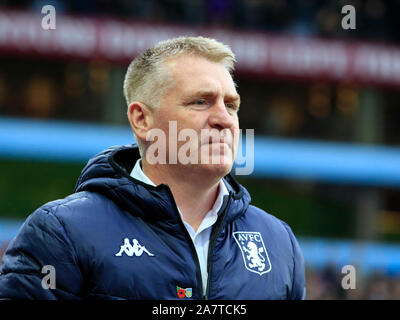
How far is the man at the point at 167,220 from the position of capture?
2.64 m

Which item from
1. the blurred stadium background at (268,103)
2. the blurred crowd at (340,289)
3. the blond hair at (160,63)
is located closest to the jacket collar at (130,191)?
the blond hair at (160,63)

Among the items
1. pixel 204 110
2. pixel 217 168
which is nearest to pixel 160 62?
pixel 204 110

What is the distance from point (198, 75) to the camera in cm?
292

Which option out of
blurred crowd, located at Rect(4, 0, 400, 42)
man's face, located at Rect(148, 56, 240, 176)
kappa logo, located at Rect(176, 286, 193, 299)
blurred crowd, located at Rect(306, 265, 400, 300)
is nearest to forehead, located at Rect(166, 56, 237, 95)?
man's face, located at Rect(148, 56, 240, 176)

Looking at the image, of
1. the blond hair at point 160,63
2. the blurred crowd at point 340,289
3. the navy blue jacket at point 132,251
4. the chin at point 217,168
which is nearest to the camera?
the navy blue jacket at point 132,251

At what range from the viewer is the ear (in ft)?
9.98

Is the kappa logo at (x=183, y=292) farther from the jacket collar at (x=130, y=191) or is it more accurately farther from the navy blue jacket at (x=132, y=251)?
the jacket collar at (x=130, y=191)

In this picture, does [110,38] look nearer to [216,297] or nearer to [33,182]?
[33,182]

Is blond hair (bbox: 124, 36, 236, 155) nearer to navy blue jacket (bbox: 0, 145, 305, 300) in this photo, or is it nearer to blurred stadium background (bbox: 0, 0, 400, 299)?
navy blue jacket (bbox: 0, 145, 305, 300)

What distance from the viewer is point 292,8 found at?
21.1 metres

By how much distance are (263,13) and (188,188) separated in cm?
1826
